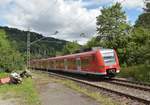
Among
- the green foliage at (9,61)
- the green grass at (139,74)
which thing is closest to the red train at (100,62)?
the green grass at (139,74)

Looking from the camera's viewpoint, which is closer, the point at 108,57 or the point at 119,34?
the point at 108,57

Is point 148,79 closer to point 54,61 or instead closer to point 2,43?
point 54,61

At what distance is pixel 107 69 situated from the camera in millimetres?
30672

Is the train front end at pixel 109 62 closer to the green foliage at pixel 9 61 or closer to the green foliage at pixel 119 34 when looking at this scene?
the green foliage at pixel 119 34

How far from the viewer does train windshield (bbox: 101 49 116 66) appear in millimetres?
31203

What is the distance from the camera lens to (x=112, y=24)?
174ft

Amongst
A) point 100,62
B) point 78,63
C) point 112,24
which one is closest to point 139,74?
point 100,62

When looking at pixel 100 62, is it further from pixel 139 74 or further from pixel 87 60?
pixel 139 74

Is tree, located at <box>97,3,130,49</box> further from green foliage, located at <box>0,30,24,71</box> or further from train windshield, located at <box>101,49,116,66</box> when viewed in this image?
train windshield, located at <box>101,49,116,66</box>

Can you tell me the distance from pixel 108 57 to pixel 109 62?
1.50 feet

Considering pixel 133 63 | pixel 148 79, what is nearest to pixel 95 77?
pixel 148 79

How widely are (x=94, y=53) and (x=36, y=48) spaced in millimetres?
92086

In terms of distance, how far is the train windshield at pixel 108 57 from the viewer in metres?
31.2

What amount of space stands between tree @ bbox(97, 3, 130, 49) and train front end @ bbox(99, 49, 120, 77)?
1919cm
